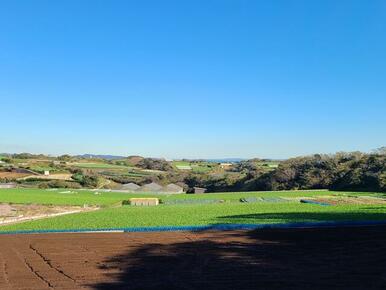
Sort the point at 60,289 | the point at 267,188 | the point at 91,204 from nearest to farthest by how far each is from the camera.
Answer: the point at 60,289
the point at 91,204
the point at 267,188

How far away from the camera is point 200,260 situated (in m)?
12.5

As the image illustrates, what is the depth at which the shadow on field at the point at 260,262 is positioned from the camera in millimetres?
9766

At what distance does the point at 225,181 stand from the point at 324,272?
206 ft

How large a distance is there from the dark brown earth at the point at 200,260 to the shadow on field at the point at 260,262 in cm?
2

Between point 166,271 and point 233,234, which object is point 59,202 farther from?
point 166,271

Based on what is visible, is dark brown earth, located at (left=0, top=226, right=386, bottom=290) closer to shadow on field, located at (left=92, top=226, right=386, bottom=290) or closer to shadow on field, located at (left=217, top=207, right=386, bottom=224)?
shadow on field, located at (left=92, top=226, right=386, bottom=290)

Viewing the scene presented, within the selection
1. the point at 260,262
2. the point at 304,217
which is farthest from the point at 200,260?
the point at 304,217

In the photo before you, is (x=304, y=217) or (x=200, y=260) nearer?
(x=200, y=260)

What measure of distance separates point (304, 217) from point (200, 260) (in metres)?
10.5

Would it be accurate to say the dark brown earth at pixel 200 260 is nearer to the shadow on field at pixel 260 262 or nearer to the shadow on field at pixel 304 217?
the shadow on field at pixel 260 262

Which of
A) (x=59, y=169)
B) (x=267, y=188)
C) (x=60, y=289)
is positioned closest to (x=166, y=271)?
(x=60, y=289)

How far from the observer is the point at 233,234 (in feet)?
57.3

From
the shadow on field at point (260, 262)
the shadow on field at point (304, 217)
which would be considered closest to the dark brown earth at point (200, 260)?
the shadow on field at point (260, 262)

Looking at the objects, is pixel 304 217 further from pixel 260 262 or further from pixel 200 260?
pixel 200 260
